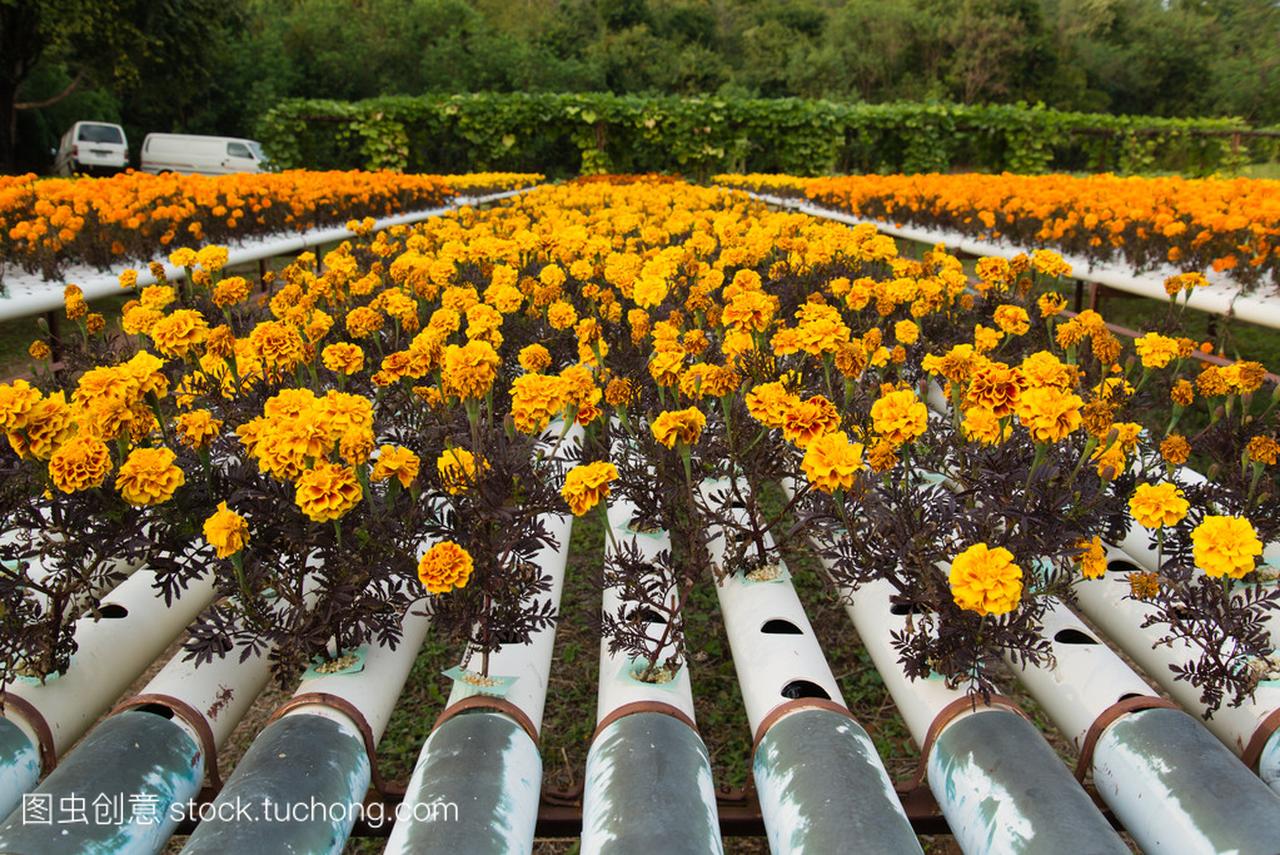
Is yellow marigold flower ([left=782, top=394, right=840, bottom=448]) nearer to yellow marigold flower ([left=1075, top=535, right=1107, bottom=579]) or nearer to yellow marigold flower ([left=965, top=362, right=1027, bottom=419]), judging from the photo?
yellow marigold flower ([left=965, top=362, right=1027, bottom=419])

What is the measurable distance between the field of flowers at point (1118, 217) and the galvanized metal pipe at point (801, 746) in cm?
464

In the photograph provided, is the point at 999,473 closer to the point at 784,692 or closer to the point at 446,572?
the point at 784,692

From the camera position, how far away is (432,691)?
3.06m

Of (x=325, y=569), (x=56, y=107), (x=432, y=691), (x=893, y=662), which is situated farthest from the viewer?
(x=56, y=107)

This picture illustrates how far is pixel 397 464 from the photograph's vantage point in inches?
73.0

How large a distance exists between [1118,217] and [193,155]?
2527 centimetres

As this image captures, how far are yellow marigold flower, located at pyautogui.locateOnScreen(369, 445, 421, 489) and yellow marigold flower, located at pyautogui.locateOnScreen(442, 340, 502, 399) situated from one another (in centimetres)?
24

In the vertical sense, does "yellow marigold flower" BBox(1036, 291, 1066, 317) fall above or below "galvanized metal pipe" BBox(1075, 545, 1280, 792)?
above

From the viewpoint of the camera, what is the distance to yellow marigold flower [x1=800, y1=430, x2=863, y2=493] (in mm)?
1819

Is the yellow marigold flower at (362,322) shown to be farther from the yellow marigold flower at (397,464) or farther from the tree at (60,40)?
the tree at (60,40)

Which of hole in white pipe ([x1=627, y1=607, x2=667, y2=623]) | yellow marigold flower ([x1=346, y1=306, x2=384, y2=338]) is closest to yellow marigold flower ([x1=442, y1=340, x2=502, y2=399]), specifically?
hole in white pipe ([x1=627, y1=607, x2=667, y2=623])

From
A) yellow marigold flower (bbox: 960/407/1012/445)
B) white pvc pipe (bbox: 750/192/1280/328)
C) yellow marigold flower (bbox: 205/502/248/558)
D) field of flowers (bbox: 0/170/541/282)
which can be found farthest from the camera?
field of flowers (bbox: 0/170/541/282)

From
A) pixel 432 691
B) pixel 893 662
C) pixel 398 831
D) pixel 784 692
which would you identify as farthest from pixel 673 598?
pixel 432 691

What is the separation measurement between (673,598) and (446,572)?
2.67 feet
